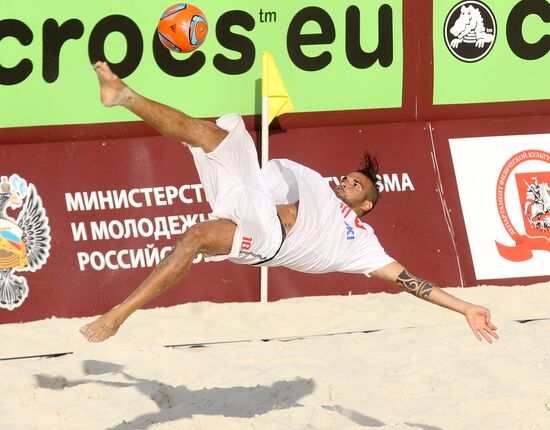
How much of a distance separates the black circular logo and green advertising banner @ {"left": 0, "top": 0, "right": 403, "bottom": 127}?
478mm

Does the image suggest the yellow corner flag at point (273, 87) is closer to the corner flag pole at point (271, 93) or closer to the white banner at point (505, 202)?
the corner flag pole at point (271, 93)

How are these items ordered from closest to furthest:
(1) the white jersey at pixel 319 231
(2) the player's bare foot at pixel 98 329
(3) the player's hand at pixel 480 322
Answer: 1. (2) the player's bare foot at pixel 98 329
2. (3) the player's hand at pixel 480 322
3. (1) the white jersey at pixel 319 231

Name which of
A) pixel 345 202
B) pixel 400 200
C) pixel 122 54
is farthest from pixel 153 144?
pixel 345 202

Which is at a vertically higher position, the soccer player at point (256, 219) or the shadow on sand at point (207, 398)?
the soccer player at point (256, 219)

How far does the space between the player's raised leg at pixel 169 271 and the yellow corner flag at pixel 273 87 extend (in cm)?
320

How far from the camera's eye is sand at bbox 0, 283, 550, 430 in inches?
307

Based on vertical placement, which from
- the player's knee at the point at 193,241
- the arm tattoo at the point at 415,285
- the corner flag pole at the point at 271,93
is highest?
the corner flag pole at the point at 271,93

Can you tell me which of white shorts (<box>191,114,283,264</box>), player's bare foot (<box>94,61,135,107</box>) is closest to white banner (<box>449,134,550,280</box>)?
white shorts (<box>191,114,283,264</box>)

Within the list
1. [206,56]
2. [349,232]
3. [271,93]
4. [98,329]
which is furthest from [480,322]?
[206,56]

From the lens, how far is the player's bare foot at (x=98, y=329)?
6.31m

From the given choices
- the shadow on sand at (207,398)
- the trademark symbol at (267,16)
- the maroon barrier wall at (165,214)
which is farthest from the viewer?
the trademark symbol at (267,16)

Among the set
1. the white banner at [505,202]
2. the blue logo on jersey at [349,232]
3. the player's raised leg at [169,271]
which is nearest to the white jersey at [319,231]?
the blue logo on jersey at [349,232]

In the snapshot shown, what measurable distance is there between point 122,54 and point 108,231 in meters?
1.37

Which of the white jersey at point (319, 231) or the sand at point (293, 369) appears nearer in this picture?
the white jersey at point (319, 231)
